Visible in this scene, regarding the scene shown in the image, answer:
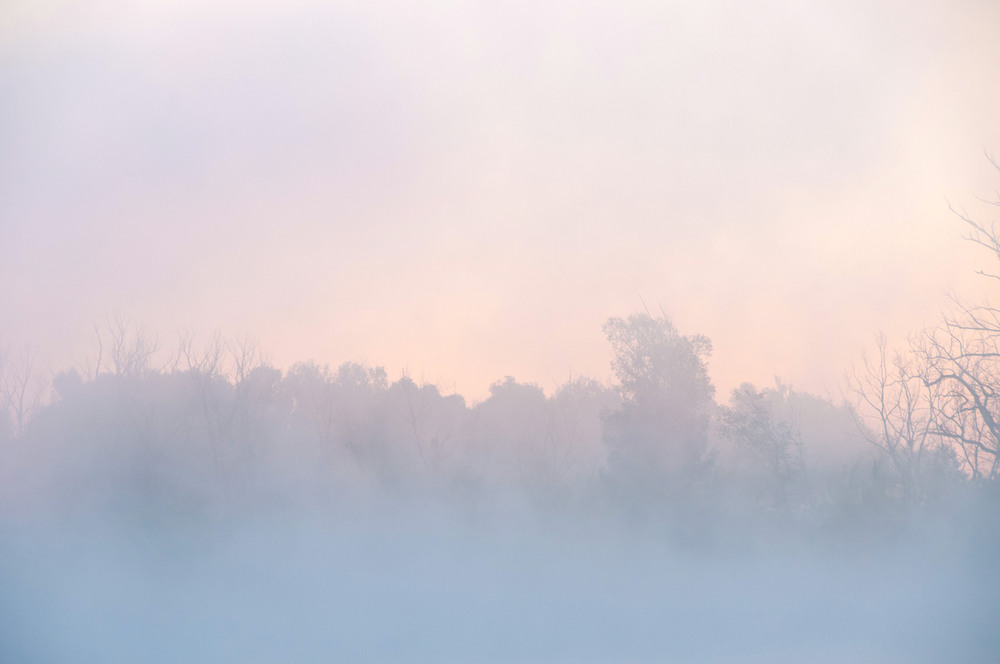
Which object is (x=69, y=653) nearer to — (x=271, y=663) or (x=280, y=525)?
(x=271, y=663)

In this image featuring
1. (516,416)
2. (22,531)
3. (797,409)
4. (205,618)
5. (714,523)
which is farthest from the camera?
(516,416)

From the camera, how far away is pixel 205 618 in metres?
24.1

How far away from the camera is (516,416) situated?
34.0m

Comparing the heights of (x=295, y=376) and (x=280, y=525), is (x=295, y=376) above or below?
above

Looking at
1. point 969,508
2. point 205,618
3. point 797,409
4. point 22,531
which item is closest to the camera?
point 969,508

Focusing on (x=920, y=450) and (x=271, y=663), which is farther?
(x=920, y=450)

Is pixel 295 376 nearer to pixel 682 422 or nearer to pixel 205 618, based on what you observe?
pixel 205 618

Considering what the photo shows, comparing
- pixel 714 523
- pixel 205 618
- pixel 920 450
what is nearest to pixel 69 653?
pixel 205 618

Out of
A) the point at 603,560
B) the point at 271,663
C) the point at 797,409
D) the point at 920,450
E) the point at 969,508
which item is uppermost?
the point at 797,409

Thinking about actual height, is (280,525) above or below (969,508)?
below

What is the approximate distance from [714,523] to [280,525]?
1679 cm

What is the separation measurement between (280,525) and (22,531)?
8419mm

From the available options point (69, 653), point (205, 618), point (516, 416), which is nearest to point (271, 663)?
point (205, 618)

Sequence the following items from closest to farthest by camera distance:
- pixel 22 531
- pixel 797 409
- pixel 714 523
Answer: pixel 22 531
pixel 714 523
pixel 797 409
